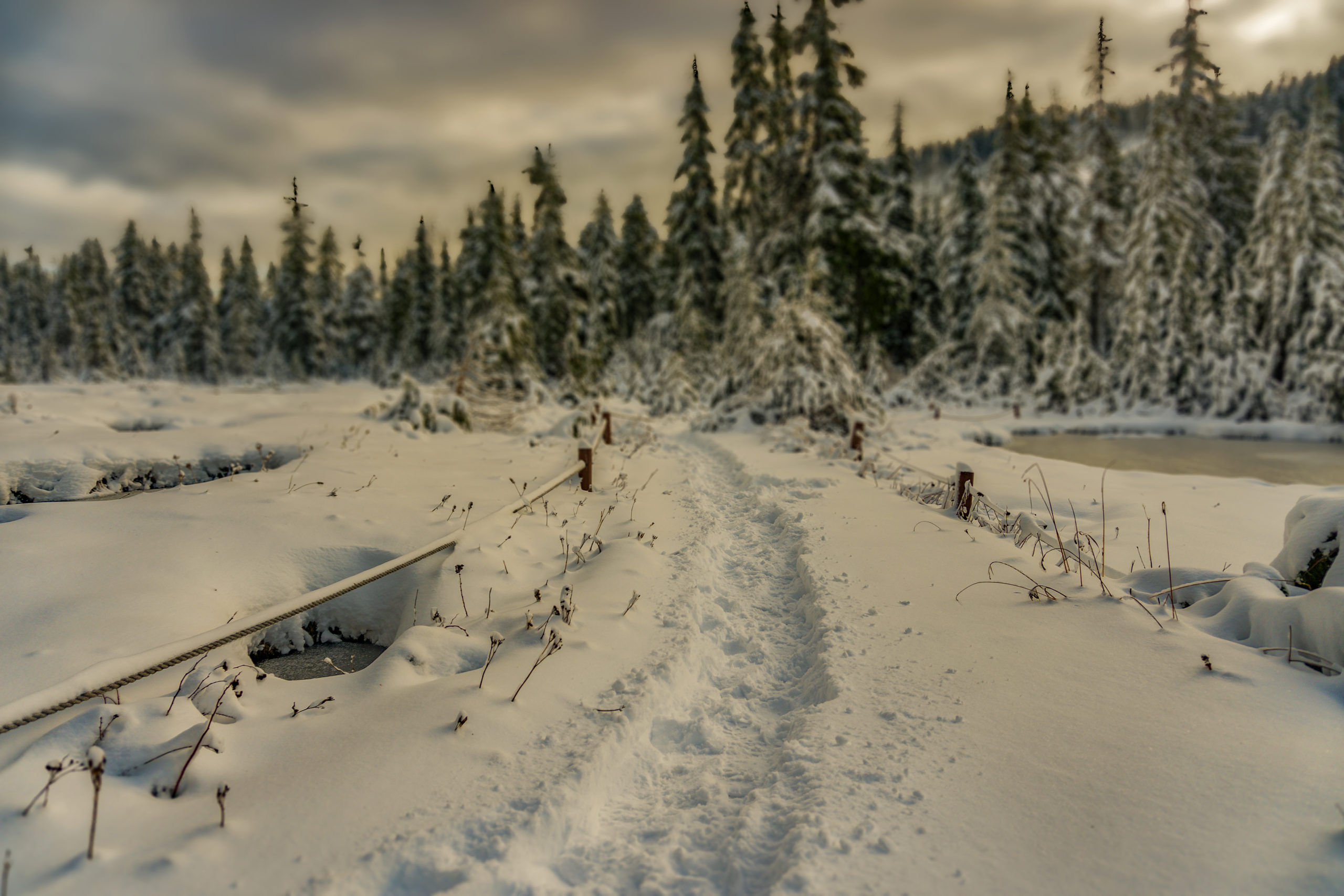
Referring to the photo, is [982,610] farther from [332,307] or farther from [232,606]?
[332,307]

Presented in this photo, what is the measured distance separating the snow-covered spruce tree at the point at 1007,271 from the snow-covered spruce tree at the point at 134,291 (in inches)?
2047

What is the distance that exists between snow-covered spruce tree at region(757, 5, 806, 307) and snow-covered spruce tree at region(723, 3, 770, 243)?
0.33 m

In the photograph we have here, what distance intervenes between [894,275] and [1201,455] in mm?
10424

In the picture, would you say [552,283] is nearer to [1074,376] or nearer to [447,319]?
[447,319]

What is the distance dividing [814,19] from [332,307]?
44.9 meters

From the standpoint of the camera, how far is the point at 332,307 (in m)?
50.3

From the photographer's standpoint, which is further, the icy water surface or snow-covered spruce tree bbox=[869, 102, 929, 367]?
snow-covered spruce tree bbox=[869, 102, 929, 367]

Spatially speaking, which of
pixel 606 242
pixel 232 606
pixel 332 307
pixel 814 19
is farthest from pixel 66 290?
pixel 232 606

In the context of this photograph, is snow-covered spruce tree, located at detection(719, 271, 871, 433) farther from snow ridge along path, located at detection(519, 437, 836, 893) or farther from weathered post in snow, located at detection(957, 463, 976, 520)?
snow ridge along path, located at detection(519, 437, 836, 893)

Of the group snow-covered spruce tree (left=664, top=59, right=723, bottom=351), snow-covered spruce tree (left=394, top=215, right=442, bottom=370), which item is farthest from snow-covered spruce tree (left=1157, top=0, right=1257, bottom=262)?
snow-covered spruce tree (left=394, top=215, right=442, bottom=370)

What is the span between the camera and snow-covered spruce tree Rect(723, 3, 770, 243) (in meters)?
24.2

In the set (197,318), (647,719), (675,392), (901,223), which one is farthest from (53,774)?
(197,318)

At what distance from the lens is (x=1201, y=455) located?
1661cm

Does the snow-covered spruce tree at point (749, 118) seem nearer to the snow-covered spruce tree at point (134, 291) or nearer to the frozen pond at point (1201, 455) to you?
the frozen pond at point (1201, 455)
